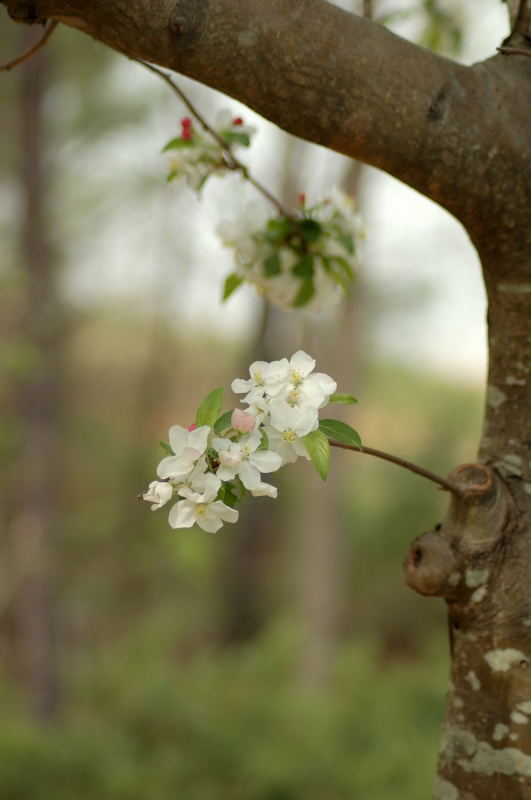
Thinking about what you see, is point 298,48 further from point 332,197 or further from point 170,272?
point 170,272

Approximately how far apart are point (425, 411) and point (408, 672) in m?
4.15

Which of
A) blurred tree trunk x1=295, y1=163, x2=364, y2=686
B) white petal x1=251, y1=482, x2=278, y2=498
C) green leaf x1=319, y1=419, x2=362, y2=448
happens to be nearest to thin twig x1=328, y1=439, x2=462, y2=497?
green leaf x1=319, y1=419, x2=362, y2=448

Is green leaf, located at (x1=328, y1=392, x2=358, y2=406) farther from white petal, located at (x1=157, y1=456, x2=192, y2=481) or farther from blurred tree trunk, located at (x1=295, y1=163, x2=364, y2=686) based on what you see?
blurred tree trunk, located at (x1=295, y1=163, x2=364, y2=686)

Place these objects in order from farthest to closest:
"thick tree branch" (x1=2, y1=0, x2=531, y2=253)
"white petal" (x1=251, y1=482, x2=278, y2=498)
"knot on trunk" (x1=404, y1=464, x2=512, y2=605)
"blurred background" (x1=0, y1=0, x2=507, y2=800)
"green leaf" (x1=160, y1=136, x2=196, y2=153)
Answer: "blurred background" (x1=0, y1=0, x2=507, y2=800), "green leaf" (x1=160, y1=136, x2=196, y2=153), "knot on trunk" (x1=404, y1=464, x2=512, y2=605), "thick tree branch" (x1=2, y1=0, x2=531, y2=253), "white petal" (x1=251, y1=482, x2=278, y2=498)

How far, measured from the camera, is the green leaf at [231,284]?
1556mm

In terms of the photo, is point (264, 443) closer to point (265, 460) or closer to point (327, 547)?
point (265, 460)

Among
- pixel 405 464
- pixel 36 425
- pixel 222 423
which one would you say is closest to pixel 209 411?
pixel 222 423

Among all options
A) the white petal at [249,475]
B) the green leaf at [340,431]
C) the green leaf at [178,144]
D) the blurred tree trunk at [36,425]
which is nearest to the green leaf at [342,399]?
the green leaf at [340,431]

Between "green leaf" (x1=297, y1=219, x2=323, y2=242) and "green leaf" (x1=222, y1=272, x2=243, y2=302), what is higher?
"green leaf" (x1=297, y1=219, x2=323, y2=242)

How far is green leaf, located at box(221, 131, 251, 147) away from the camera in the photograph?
4.84ft

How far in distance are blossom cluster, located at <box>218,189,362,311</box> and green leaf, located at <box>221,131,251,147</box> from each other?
0.13 meters

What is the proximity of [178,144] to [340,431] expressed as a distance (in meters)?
0.77

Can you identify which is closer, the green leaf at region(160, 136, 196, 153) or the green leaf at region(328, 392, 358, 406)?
the green leaf at region(328, 392, 358, 406)

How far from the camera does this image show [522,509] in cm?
110
